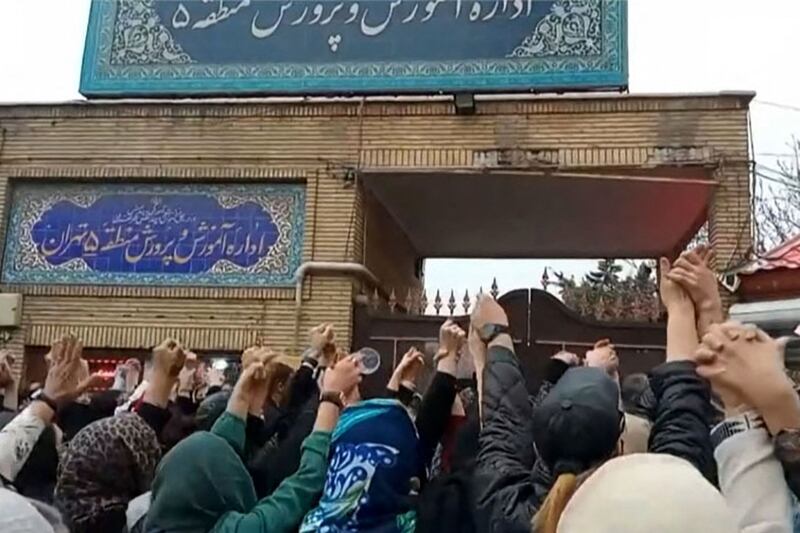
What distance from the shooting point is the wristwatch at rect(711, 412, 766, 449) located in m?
1.63

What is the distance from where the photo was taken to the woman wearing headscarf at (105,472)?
256 cm

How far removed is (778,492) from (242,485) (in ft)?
4.35

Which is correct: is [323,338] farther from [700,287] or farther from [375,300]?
[375,300]

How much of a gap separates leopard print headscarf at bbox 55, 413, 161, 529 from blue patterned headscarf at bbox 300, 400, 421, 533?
61cm

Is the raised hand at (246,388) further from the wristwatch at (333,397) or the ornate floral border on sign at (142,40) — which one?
Result: the ornate floral border on sign at (142,40)

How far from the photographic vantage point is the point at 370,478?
7.59ft

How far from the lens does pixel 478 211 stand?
1181cm

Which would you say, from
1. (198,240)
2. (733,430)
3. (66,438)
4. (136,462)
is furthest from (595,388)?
(198,240)

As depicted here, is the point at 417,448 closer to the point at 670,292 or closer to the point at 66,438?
the point at 670,292

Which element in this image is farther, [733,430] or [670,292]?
[670,292]

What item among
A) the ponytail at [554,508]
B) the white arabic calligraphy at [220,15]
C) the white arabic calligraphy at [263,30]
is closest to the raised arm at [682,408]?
the ponytail at [554,508]

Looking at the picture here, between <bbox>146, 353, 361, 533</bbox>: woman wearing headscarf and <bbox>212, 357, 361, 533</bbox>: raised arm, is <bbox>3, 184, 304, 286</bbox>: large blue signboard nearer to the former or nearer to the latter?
<bbox>212, 357, 361, 533</bbox>: raised arm

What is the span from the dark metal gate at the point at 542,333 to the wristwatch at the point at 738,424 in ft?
24.5

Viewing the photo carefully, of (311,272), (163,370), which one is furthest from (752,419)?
(311,272)
